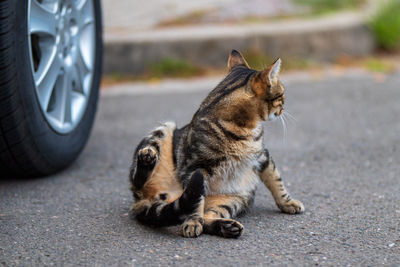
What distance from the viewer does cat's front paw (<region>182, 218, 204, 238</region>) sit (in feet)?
9.10

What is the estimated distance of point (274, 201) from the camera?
349 cm

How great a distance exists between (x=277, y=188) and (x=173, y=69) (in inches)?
155

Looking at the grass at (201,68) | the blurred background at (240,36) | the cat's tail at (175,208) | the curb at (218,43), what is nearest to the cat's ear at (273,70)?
the cat's tail at (175,208)

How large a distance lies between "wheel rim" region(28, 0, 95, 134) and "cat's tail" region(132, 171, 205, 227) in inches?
39.7

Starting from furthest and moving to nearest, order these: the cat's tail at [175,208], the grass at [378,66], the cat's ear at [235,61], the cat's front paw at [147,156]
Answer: the grass at [378,66] < the cat's ear at [235,61] < the cat's front paw at [147,156] < the cat's tail at [175,208]

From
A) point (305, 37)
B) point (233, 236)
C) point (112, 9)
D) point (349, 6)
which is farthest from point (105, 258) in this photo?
point (349, 6)

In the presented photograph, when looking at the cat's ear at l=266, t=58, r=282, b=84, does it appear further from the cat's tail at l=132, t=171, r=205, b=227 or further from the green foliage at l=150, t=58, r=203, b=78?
the green foliage at l=150, t=58, r=203, b=78

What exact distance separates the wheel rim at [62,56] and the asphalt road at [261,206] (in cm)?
44

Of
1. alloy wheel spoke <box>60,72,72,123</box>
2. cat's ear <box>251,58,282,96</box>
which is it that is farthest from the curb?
cat's ear <box>251,58,282,96</box>

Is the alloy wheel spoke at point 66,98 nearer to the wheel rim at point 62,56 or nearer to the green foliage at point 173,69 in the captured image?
the wheel rim at point 62,56

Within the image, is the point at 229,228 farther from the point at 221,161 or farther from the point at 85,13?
the point at 85,13

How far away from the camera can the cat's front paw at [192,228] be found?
2773 mm

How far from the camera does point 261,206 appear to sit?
11.2 feet

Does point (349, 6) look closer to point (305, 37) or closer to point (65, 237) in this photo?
point (305, 37)
